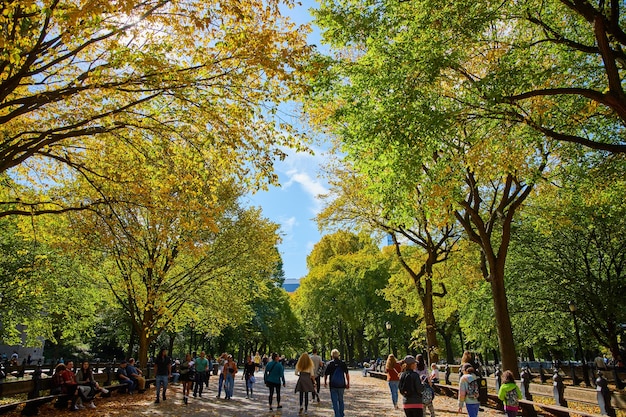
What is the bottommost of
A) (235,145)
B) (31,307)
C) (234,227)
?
(31,307)

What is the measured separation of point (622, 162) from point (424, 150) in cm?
572

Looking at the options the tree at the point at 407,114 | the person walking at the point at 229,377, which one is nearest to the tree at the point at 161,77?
the tree at the point at 407,114

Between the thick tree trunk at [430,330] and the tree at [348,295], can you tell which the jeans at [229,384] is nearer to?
the thick tree trunk at [430,330]

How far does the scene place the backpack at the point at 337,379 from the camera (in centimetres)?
980

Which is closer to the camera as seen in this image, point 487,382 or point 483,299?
point 487,382

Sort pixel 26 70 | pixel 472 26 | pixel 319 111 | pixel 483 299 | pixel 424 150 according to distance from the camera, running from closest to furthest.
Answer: pixel 26 70 < pixel 472 26 < pixel 424 150 < pixel 319 111 < pixel 483 299

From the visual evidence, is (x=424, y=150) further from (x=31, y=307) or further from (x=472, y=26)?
(x=31, y=307)

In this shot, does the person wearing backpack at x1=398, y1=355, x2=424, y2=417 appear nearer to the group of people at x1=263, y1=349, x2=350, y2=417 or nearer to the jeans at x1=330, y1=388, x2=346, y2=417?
the group of people at x1=263, y1=349, x2=350, y2=417

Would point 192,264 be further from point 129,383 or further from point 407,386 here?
point 407,386

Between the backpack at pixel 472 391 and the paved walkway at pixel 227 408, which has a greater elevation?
the backpack at pixel 472 391

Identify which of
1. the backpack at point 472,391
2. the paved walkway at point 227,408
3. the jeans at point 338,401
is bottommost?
the paved walkway at point 227,408

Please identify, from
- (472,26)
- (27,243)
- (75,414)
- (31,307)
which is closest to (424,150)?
(472,26)

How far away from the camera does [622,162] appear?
12062 mm

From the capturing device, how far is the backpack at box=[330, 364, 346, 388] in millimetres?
9797
